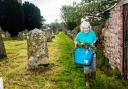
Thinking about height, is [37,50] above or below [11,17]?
below

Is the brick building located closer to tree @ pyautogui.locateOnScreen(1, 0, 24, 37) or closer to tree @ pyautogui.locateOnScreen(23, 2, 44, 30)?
tree @ pyautogui.locateOnScreen(1, 0, 24, 37)

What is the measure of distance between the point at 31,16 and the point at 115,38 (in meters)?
54.8

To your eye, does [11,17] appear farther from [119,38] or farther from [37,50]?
[119,38]

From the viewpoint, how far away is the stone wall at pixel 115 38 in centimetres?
1123

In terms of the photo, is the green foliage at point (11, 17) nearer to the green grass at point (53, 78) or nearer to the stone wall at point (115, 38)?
the stone wall at point (115, 38)

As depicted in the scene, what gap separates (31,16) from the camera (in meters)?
66.2

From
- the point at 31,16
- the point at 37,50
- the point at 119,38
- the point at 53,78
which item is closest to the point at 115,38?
the point at 119,38

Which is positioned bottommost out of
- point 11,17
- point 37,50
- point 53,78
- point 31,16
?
point 53,78

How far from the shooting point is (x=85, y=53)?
9195mm

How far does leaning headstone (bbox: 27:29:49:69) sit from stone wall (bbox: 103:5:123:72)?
8.00 ft

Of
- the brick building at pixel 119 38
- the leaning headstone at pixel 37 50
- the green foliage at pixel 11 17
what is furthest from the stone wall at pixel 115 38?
the green foliage at pixel 11 17

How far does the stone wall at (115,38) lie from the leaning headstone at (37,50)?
2.44 m

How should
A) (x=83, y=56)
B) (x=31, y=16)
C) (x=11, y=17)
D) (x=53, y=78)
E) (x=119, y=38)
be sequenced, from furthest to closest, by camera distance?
(x=31, y=16)
(x=11, y=17)
(x=119, y=38)
(x=53, y=78)
(x=83, y=56)

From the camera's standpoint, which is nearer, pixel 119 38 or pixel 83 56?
pixel 83 56
